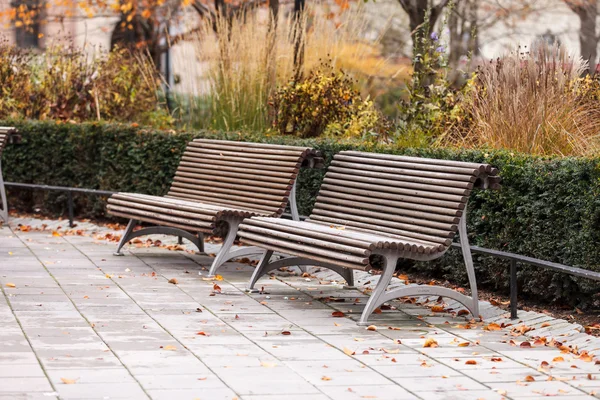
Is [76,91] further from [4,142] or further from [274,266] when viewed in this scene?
[274,266]

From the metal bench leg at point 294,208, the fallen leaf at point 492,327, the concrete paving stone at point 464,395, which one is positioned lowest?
the fallen leaf at point 492,327

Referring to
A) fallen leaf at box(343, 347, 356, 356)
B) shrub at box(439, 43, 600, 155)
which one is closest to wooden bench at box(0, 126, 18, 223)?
shrub at box(439, 43, 600, 155)

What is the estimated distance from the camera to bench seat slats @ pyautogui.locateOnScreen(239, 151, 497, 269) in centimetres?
638

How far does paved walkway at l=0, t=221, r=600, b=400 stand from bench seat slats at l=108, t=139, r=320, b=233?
0.51 meters

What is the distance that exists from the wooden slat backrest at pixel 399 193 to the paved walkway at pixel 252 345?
0.53 meters

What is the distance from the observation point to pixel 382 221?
7035 millimetres

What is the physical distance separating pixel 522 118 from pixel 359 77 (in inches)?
138

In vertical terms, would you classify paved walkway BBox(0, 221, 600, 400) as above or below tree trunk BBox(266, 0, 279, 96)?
below

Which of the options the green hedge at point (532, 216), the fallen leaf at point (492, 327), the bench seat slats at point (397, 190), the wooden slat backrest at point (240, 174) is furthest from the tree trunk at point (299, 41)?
the fallen leaf at point (492, 327)

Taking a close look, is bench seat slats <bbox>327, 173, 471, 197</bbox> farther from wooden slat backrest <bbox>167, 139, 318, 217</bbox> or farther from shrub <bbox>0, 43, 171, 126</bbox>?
shrub <bbox>0, 43, 171, 126</bbox>

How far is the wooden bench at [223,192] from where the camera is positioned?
793cm

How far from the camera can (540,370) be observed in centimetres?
514

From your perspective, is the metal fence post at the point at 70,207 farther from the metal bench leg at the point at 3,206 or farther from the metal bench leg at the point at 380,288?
the metal bench leg at the point at 380,288

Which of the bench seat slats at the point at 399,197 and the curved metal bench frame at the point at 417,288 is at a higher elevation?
the bench seat slats at the point at 399,197
